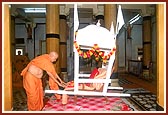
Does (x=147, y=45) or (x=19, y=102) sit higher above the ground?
(x=147, y=45)

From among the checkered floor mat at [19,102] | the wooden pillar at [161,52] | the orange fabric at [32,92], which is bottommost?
the checkered floor mat at [19,102]

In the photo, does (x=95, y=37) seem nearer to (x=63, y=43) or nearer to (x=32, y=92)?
(x=32, y=92)

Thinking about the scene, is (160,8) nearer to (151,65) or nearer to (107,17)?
(107,17)

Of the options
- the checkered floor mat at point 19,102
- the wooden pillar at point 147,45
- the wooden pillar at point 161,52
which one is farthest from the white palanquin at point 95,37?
the wooden pillar at point 147,45

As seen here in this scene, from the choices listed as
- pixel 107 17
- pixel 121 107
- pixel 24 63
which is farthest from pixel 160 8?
pixel 24 63

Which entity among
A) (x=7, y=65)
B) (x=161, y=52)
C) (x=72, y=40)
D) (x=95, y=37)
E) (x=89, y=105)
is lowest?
(x=89, y=105)

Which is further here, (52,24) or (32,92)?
(52,24)

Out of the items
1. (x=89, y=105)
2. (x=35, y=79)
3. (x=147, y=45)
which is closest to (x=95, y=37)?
(x=89, y=105)

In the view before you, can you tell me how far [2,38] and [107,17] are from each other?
16.1ft

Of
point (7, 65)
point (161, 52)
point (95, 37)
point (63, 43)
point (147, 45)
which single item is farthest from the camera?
point (147, 45)

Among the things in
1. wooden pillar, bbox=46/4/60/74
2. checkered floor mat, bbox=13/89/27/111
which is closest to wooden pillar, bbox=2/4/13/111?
checkered floor mat, bbox=13/89/27/111

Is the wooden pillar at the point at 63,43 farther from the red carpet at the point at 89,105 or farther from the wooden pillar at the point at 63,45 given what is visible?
the red carpet at the point at 89,105

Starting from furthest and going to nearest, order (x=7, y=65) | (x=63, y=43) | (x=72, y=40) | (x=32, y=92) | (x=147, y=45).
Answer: (x=72, y=40), (x=147, y=45), (x=63, y=43), (x=32, y=92), (x=7, y=65)

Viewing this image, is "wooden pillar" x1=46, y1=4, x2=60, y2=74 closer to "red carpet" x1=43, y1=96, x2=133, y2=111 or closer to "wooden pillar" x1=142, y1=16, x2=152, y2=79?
"red carpet" x1=43, y1=96, x2=133, y2=111
